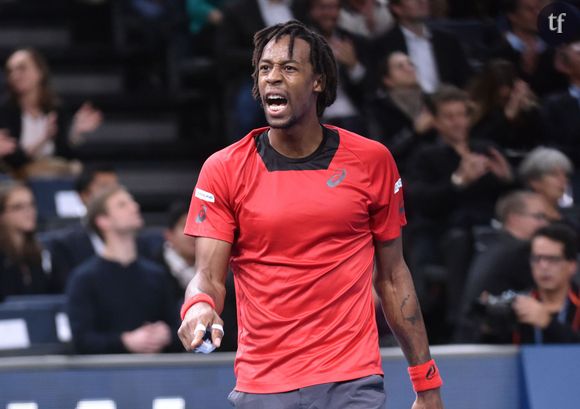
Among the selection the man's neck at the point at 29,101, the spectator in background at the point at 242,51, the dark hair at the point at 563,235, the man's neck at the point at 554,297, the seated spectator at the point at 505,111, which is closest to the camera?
the man's neck at the point at 554,297

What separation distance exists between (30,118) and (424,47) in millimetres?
2975

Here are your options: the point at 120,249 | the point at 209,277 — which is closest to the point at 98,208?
the point at 120,249

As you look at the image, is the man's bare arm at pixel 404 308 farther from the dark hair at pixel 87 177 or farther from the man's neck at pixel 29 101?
the man's neck at pixel 29 101

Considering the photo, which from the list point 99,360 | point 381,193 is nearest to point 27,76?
point 99,360

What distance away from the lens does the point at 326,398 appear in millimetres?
4188

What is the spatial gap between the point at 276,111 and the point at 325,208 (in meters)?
0.35

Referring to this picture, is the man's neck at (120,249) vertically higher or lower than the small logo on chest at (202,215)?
lower

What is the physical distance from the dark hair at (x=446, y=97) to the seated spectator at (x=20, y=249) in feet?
8.68

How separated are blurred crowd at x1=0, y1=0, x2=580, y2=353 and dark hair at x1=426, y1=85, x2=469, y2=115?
0.01 metres

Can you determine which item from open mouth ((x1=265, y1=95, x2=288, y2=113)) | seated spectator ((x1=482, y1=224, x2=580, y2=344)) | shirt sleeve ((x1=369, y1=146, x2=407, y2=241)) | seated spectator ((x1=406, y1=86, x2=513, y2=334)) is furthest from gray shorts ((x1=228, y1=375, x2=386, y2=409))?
seated spectator ((x1=406, y1=86, x2=513, y2=334))

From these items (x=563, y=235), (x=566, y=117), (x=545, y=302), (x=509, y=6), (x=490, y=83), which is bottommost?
(x=545, y=302)

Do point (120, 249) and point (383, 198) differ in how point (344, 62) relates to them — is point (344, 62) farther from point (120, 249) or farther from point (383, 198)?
point (383, 198)

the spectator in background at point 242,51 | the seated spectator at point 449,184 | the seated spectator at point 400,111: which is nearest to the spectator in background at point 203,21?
the spectator in background at point 242,51

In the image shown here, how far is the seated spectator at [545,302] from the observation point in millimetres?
6684
